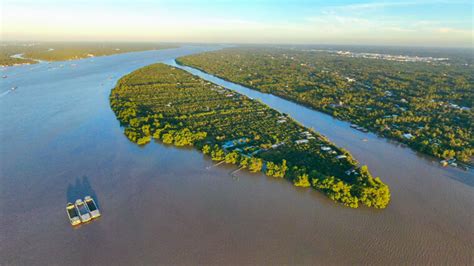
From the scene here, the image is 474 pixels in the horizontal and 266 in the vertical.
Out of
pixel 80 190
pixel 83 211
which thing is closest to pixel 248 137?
pixel 80 190

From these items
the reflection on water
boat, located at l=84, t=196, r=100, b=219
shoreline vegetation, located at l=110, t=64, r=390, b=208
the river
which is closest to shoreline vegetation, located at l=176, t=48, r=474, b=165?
the river

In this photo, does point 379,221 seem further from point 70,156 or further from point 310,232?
point 70,156

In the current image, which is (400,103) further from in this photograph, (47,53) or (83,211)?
(47,53)

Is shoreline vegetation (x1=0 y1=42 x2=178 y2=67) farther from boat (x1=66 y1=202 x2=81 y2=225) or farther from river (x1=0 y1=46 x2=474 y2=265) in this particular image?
boat (x1=66 y1=202 x2=81 y2=225)

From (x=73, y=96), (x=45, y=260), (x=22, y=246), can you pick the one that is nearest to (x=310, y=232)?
(x=45, y=260)

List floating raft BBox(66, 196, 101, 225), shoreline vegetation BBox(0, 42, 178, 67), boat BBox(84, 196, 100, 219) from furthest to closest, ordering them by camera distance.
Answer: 1. shoreline vegetation BBox(0, 42, 178, 67)
2. boat BBox(84, 196, 100, 219)
3. floating raft BBox(66, 196, 101, 225)
